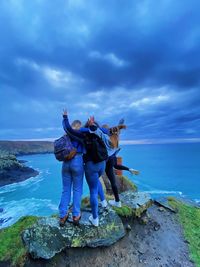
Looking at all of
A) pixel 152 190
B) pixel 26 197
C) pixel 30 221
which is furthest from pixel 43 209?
pixel 30 221

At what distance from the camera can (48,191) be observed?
40.8 m

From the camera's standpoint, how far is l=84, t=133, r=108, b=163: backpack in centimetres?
579

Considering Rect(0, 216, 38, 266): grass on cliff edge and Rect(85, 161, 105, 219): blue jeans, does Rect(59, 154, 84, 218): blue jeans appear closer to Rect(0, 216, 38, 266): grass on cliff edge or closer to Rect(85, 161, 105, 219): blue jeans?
Rect(85, 161, 105, 219): blue jeans

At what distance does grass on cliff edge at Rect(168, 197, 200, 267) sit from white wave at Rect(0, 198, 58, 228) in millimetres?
20381

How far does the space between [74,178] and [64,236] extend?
5.86ft

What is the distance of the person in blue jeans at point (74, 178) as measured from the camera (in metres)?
5.82

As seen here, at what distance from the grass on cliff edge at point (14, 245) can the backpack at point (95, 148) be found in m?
3.41

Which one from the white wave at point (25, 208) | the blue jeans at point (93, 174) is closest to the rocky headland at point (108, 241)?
the blue jeans at point (93, 174)

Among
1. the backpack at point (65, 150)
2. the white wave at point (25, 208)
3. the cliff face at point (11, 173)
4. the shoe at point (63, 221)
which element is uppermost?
the backpack at point (65, 150)

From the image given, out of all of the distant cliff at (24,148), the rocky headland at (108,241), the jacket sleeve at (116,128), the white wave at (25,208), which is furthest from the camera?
the distant cliff at (24,148)

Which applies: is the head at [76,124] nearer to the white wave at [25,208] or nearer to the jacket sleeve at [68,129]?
the jacket sleeve at [68,129]

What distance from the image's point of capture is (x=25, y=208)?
101ft

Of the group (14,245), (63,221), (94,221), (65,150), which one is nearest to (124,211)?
(94,221)

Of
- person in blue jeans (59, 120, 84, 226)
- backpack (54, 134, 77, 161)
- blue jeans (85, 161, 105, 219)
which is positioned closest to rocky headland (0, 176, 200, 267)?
person in blue jeans (59, 120, 84, 226)
